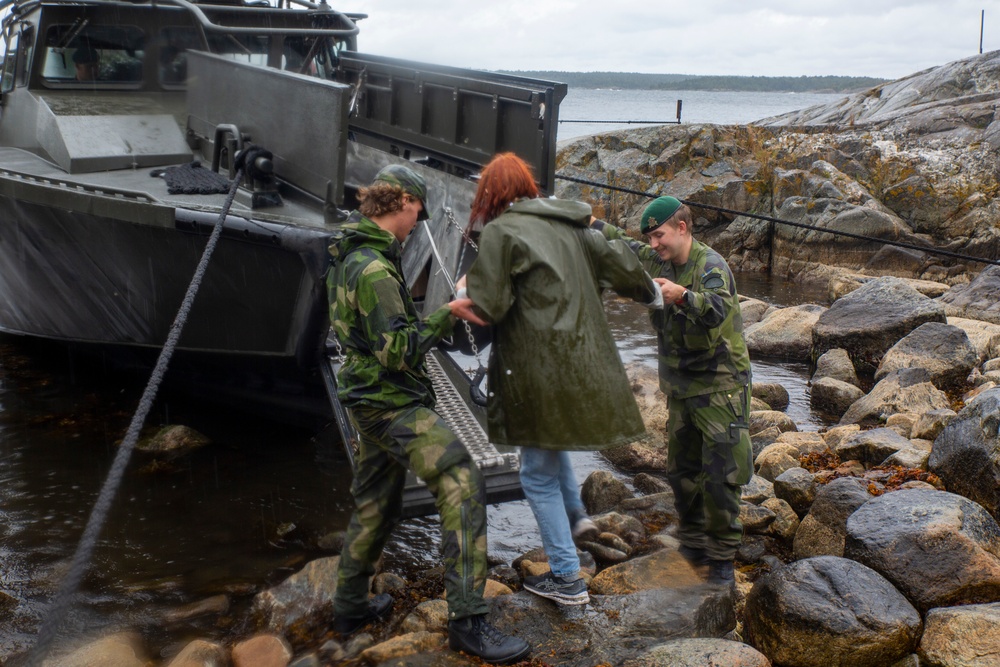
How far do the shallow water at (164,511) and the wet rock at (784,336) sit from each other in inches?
60.3

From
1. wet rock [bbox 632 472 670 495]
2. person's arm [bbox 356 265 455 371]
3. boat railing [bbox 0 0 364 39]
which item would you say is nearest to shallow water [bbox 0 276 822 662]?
wet rock [bbox 632 472 670 495]

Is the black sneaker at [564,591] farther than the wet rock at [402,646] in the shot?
Yes

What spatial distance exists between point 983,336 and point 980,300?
5.28ft

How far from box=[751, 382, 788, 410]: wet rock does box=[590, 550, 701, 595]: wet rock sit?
3713mm

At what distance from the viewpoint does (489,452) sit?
14.5 ft

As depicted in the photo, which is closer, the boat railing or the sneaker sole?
the sneaker sole

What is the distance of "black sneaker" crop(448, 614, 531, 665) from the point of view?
3.08 m

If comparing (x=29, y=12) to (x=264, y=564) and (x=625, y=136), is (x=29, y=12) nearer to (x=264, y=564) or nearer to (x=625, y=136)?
(x=264, y=564)

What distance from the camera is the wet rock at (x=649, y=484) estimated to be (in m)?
5.48

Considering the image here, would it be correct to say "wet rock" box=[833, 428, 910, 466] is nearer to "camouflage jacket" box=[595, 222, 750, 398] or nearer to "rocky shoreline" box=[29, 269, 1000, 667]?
"rocky shoreline" box=[29, 269, 1000, 667]

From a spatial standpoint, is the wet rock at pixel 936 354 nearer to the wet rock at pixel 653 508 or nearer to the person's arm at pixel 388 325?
the wet rock at pixel 653 508

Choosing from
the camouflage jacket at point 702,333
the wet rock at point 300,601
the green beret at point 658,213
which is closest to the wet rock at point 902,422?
the camouflage jacket at point 702,333

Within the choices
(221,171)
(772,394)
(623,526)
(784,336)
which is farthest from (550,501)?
(784,336)

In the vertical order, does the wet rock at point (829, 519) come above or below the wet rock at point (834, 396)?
above
